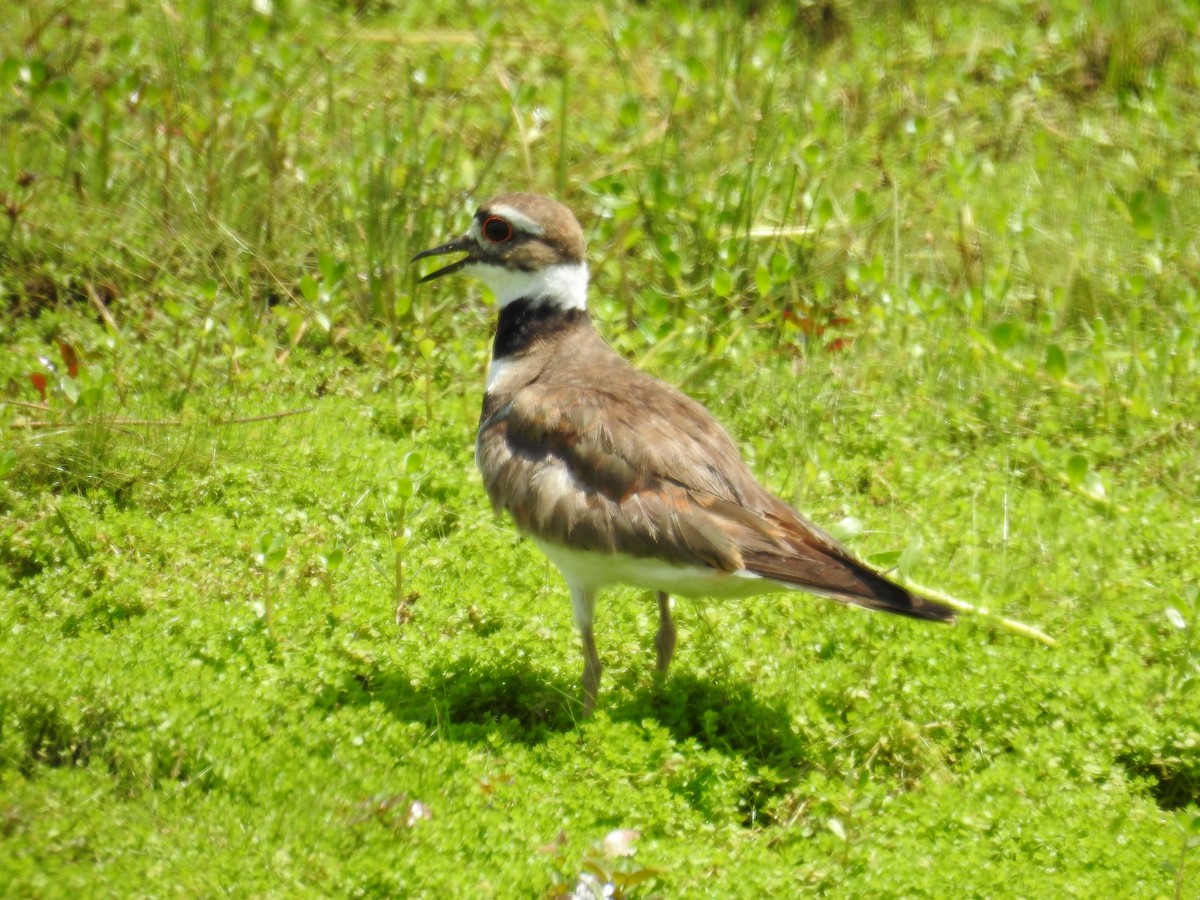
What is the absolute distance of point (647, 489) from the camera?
501cm

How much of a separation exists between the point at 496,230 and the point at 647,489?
1.69 meters

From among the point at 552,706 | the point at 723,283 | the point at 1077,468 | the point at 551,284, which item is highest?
the point at 551,284

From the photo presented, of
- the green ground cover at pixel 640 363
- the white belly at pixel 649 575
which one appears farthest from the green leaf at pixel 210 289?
the white belly at pixel 649 575

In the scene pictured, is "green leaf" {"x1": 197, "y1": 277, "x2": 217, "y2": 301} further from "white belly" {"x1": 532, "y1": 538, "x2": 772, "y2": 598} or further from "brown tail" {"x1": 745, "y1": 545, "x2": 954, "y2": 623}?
"brown tail" {"x1": 745, "y1": 545, "x2": 954, "y2": 623}

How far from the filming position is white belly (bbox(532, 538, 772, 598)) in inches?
189

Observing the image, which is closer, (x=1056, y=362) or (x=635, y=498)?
(x=635, y=498)

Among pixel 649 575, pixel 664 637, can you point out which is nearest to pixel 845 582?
pixel 649 575

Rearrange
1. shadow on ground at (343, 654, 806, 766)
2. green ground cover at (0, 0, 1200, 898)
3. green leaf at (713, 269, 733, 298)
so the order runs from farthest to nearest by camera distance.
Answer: green leaf at (713, 269, 733, 298) < shadow on ground at (343, 654, 806, 766) < green ground cover at (0, 0, 1200, 898)

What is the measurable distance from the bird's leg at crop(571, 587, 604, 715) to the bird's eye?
5.68 ft

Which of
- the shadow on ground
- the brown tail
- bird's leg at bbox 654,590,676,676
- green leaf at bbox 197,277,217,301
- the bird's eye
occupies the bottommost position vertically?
the shadow on ground

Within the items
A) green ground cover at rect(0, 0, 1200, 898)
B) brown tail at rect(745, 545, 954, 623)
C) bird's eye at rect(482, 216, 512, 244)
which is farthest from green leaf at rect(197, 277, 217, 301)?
brown tail at rect(745, 545, 954, 623)

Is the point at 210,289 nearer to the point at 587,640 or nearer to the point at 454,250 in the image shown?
the point at 454,250

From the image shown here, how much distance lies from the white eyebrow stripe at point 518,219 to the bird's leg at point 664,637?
171 cm

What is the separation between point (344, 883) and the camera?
4.11 meters
